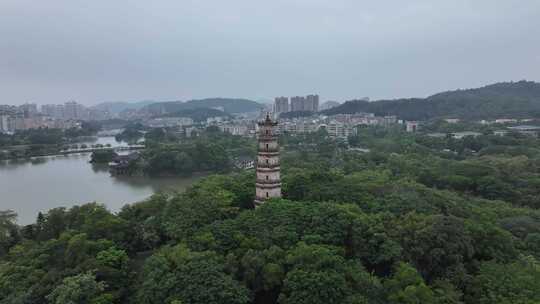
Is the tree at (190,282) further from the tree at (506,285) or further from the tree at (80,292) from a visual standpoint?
the tree at (506,285)

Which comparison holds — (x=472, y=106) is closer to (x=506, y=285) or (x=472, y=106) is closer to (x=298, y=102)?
(x=298, y=102)

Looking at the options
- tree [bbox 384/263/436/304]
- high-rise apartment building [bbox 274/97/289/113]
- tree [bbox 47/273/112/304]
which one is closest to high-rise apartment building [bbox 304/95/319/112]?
high-rise apartment building [bbox 274/97/289/113]

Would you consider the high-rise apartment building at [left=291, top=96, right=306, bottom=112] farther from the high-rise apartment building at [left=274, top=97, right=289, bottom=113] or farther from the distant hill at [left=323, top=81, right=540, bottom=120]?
the distant hill at [left=323, top=81, right=540, bottom=120]

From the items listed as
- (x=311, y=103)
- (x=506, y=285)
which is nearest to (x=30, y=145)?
(x=506, y=285)

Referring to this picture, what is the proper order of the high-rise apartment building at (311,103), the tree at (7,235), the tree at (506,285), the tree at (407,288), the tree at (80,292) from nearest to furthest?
the tree at (407,288), the tree at (506,285), the tree at (80,292), the tree at (7,235), the high-rise apartment building at (311,103)

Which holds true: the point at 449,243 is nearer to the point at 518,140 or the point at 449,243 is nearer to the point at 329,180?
the point at 329,180

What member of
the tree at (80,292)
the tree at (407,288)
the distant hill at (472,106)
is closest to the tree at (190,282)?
the tree at (80,292)
